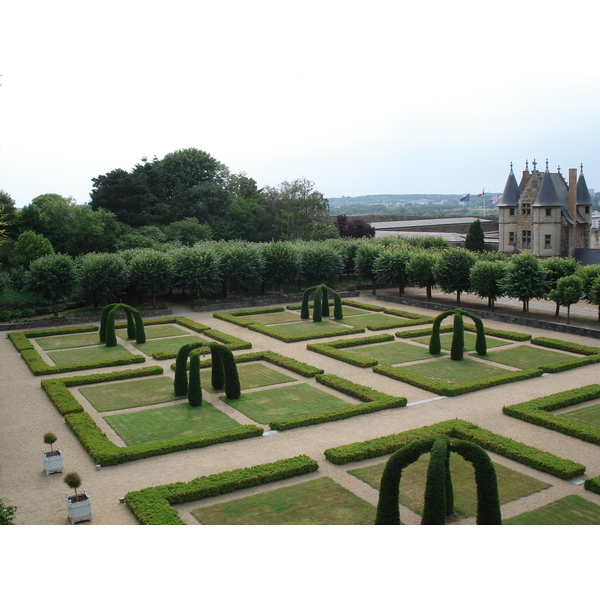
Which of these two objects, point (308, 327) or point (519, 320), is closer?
point (519, 320)

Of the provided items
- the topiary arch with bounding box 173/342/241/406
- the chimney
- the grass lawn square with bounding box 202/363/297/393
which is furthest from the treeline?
the topiary arch with bounding box 173/342/241/406

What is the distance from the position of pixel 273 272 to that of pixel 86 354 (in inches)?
812

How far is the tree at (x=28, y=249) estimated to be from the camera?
156ft

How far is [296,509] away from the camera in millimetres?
14898

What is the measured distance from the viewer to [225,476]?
16328 millimetres

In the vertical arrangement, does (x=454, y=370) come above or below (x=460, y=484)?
above

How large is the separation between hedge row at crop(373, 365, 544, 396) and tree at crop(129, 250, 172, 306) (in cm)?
2222

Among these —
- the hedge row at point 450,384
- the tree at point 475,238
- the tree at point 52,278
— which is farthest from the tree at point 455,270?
the tree at point 52,278

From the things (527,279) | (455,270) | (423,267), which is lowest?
(527,279)

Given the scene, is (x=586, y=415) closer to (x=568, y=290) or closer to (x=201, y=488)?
(x=201, y=488)

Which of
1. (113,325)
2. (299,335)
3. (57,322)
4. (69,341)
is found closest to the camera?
(113,325)

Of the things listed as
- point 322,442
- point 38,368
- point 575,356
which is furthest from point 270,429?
point 575,356

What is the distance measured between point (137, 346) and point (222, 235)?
39.6m

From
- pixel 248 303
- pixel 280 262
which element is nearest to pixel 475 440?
pixel 248 303
